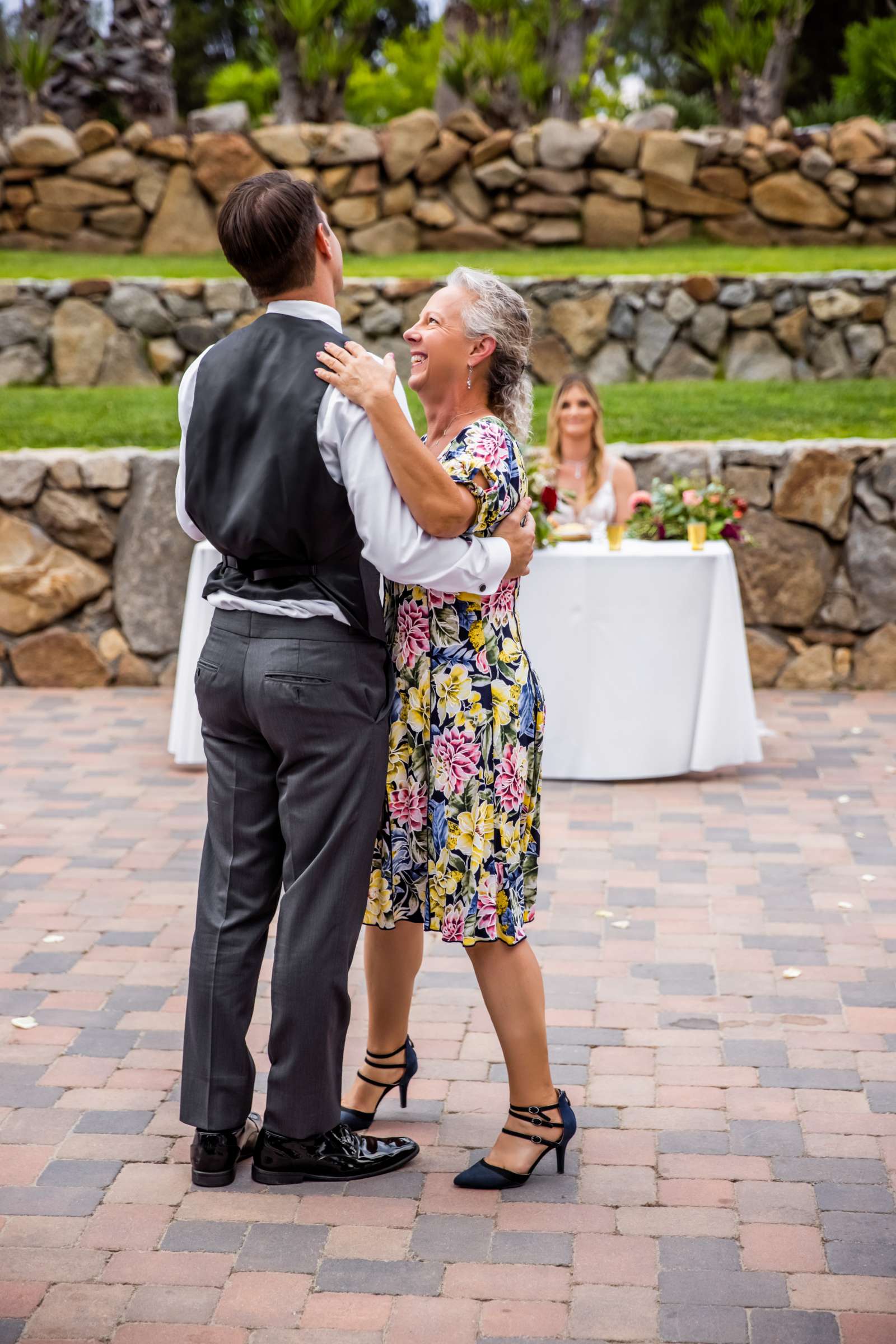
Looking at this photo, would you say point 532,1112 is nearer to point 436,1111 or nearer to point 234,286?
point 436,1111

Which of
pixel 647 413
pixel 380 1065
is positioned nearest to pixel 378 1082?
pixel 380 1065

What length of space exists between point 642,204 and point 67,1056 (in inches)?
433

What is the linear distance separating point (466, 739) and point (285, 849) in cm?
39

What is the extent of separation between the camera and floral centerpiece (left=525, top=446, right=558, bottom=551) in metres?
5.43

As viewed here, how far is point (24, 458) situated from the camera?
727cm

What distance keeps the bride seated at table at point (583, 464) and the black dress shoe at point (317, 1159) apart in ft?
12.9

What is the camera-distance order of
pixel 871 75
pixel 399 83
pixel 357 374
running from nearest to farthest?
pixel 357 374
pixel 871 75
pixel 399 83

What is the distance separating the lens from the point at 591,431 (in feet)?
21.3

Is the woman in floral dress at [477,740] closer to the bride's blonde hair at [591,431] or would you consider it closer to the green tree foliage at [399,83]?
the bride's blonde hair at [591,431]

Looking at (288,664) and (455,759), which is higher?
(288,664)

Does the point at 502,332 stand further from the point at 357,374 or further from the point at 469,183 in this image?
the point at 469,183

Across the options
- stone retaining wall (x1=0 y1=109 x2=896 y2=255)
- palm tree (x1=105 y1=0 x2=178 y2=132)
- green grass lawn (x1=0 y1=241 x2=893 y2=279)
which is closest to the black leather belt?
green grass lawn (x1=0 y1=241 x2=893 y2=279)

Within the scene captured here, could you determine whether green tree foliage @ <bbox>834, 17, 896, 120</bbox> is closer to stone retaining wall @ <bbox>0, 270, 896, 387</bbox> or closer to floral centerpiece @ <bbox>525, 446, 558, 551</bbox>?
stone retaining wall @ <bbox>0, 270, 896, 387</bbox>

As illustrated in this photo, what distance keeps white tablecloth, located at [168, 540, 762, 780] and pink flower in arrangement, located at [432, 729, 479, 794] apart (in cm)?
291
